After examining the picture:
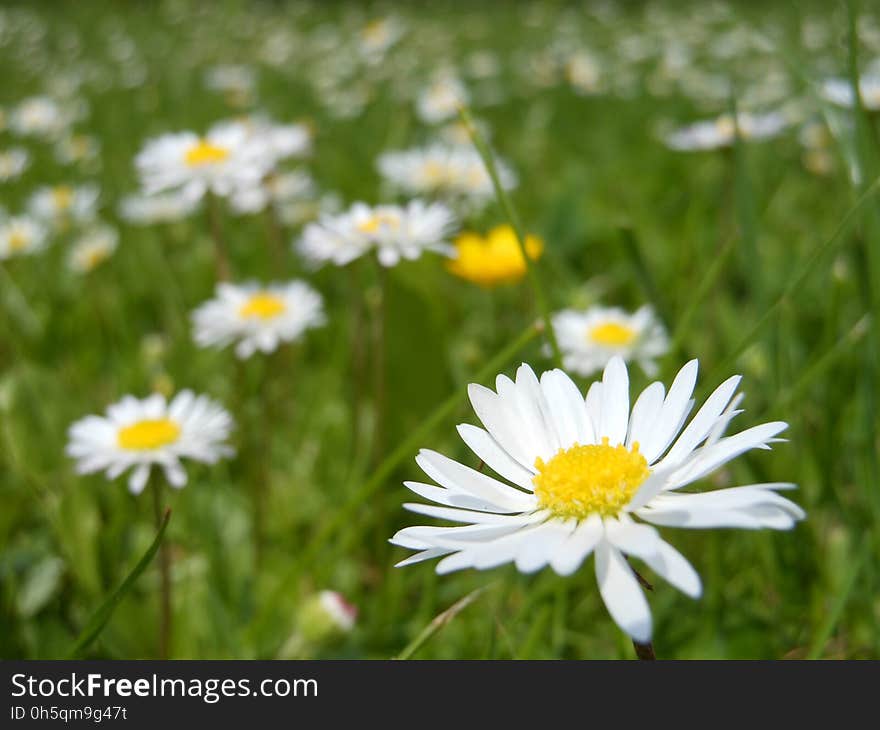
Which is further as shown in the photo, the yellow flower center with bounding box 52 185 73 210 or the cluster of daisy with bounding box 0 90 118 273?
the yellow flower center with bounding box 52 185 73 210

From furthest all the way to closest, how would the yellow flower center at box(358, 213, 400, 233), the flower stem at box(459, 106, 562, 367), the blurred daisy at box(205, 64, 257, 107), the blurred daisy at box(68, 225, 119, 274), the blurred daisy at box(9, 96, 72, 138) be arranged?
1. the blurred daisy at box(205, 64, 257, 107)
2. the blurred daisy at box(9, 96, 72, 138)
3. the blurred daisy at box(68, 225, 119, 274)
4. the yellow flower center at box(358, 213, 400, 233)
5. the flower stem at box(459, 106, 562, 367)

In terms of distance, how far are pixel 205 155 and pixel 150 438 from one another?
56 cm

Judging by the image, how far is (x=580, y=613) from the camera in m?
0.91

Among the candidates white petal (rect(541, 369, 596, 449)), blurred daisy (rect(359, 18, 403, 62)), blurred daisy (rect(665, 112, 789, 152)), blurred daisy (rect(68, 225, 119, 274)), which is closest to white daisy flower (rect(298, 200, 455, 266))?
white petal (rect(541, 369, 596, 449))

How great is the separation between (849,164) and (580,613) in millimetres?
543

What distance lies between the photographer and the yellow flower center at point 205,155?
1338 millimetres

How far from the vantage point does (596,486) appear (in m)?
0.51

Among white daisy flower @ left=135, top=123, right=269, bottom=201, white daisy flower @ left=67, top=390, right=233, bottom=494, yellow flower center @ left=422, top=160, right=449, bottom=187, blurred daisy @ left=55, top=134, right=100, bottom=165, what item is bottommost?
white daisy flower @ left=67, top=390, right=233, bottom=494

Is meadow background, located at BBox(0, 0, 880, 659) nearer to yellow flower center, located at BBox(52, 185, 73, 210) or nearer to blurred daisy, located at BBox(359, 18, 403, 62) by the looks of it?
yellow flower center, located at BBox(52, 185, 73, 210)

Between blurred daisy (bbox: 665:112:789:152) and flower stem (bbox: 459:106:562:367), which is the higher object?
blurred daisy (bbox: 665:112:789:152)

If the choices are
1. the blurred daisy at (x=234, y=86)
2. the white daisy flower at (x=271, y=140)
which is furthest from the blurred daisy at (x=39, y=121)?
the white daisy flower at (x=271, y=140)

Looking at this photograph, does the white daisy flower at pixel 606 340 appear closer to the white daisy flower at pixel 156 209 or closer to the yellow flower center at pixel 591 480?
the yellow flower center at pixel 591 480

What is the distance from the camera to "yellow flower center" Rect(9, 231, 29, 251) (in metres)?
1.76

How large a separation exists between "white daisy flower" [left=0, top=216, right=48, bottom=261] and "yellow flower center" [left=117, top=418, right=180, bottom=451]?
3.13ft
